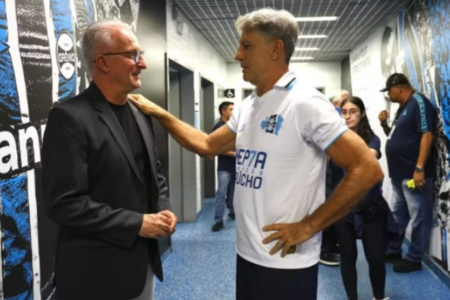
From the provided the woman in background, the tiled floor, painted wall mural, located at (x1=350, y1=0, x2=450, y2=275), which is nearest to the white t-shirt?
the woman in background

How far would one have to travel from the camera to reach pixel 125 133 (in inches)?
57.1

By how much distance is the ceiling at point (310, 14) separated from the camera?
455cm

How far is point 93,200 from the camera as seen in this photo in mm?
1317

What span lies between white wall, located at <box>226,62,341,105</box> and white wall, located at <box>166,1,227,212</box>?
1.81 meters

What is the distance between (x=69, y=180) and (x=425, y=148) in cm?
318

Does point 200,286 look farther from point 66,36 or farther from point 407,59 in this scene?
point 407,59

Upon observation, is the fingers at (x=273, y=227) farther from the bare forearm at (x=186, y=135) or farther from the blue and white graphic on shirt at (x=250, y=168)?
the bare forearm at (x=186, y=135)

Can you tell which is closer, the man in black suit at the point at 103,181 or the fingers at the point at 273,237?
the man in black suit at the point at 103,181

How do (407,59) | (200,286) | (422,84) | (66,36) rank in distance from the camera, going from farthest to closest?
(407,59) → (422,84) → (200,286) → (66,36)

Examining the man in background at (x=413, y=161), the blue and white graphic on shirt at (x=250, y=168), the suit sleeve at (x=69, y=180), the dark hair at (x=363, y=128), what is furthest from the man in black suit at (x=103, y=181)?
the man in background at (x=413, y=161)

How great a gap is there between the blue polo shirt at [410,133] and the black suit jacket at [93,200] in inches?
118

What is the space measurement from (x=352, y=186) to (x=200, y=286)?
226 cm

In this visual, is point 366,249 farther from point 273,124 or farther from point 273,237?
point 273,124

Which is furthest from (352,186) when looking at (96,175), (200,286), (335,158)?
(200,286)
